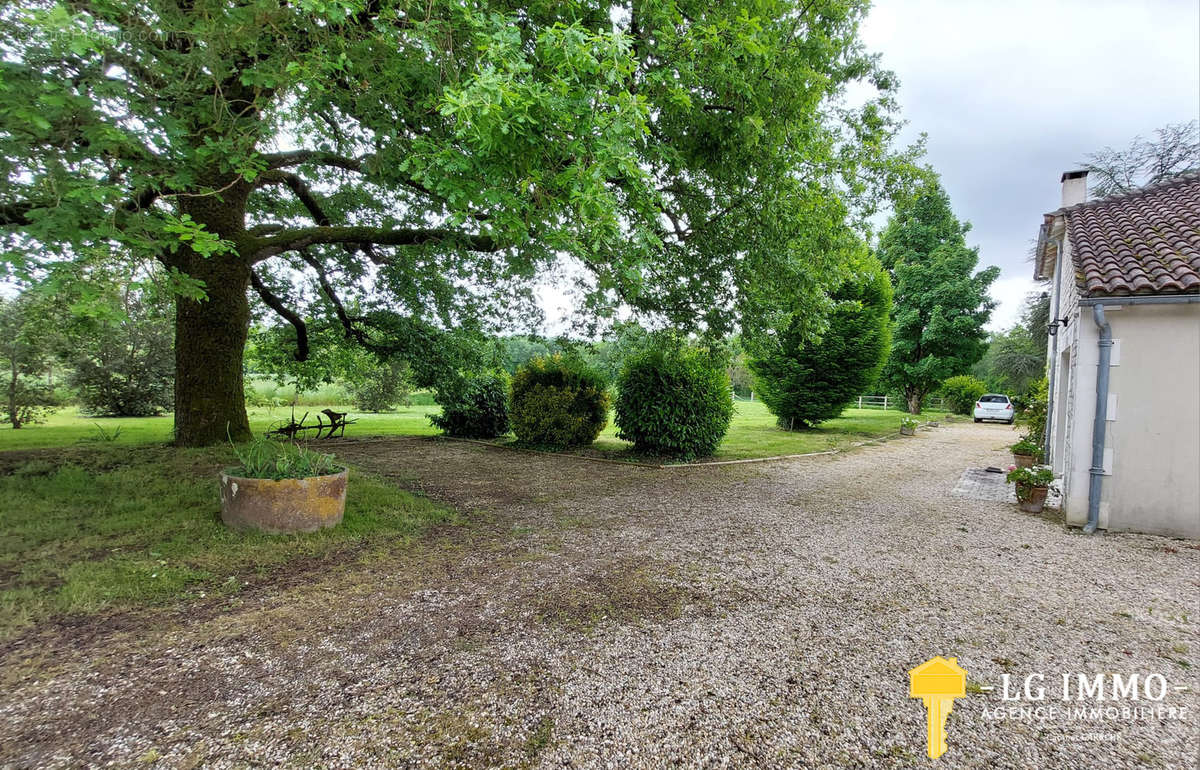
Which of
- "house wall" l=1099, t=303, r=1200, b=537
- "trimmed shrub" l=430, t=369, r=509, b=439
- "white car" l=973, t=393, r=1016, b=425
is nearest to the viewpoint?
"house wall" l=1099, t=303, r=1200, b=537

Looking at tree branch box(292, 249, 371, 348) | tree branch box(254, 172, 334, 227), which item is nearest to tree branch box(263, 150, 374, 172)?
tree branch box(254, 172, 334, 227)

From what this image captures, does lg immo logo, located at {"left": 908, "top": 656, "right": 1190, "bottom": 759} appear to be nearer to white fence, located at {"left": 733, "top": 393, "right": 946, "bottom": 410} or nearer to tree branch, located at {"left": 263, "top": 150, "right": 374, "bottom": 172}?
tree branch, located at {"left": 263, "top": 150, "right": 374, "bottom": 172}

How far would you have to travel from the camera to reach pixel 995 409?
77.2ft

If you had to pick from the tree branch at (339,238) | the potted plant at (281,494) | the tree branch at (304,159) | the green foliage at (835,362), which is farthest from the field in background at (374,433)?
the potted plant at (281,494)

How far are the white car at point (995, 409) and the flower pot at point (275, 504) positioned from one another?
28750 millimetres

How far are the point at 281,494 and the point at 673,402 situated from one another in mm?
7094

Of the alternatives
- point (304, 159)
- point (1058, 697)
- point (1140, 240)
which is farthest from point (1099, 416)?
point (304, 159)

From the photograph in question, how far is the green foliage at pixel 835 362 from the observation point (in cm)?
1702

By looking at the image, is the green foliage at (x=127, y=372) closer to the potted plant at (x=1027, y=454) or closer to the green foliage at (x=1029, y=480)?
the green foliage at (x=1029, y=480)

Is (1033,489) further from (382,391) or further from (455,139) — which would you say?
(382,391)

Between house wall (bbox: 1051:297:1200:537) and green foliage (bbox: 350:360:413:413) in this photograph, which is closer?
house wall (bbox: 1051:297:1200:537)

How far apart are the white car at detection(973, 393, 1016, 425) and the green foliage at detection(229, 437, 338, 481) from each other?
93.9 feet

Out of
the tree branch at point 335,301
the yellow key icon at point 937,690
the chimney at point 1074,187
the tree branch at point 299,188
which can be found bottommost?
the yellow key icon at point 937,690

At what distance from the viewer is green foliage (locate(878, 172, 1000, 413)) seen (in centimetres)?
2627
